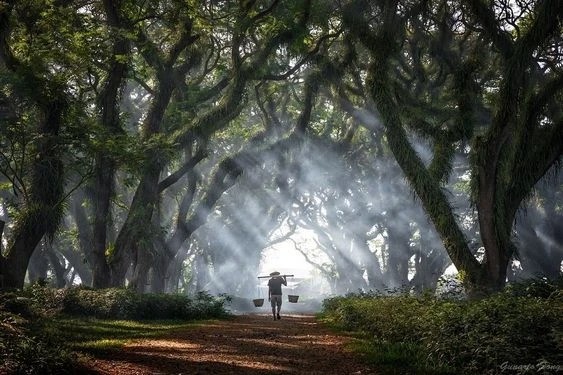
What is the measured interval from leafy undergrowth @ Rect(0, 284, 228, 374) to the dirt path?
2.16 feet

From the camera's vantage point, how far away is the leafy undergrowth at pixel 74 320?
18.8 feet

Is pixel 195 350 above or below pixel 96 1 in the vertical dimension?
below

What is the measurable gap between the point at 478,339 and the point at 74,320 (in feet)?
35.5

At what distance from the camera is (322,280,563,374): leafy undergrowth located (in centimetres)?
550

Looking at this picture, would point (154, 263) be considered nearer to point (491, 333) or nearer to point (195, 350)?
point (195, 350)

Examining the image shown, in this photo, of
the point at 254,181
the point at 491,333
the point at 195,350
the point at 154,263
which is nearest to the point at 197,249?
the point at 254,181

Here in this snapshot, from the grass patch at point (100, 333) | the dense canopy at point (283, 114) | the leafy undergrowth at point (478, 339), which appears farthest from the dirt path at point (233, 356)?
the dense canopy at point (283, 114)

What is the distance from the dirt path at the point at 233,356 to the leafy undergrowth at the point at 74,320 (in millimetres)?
658

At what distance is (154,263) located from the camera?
24203 millimetres

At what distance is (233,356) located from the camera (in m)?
8.41

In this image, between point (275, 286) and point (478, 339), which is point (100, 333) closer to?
point (478, 339)

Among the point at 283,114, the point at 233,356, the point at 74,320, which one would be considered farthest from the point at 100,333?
the point at 283,114

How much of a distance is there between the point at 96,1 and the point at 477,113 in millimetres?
16041

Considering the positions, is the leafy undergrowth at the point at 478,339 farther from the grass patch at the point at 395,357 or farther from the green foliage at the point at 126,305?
the green foliage at the point at 126,305
